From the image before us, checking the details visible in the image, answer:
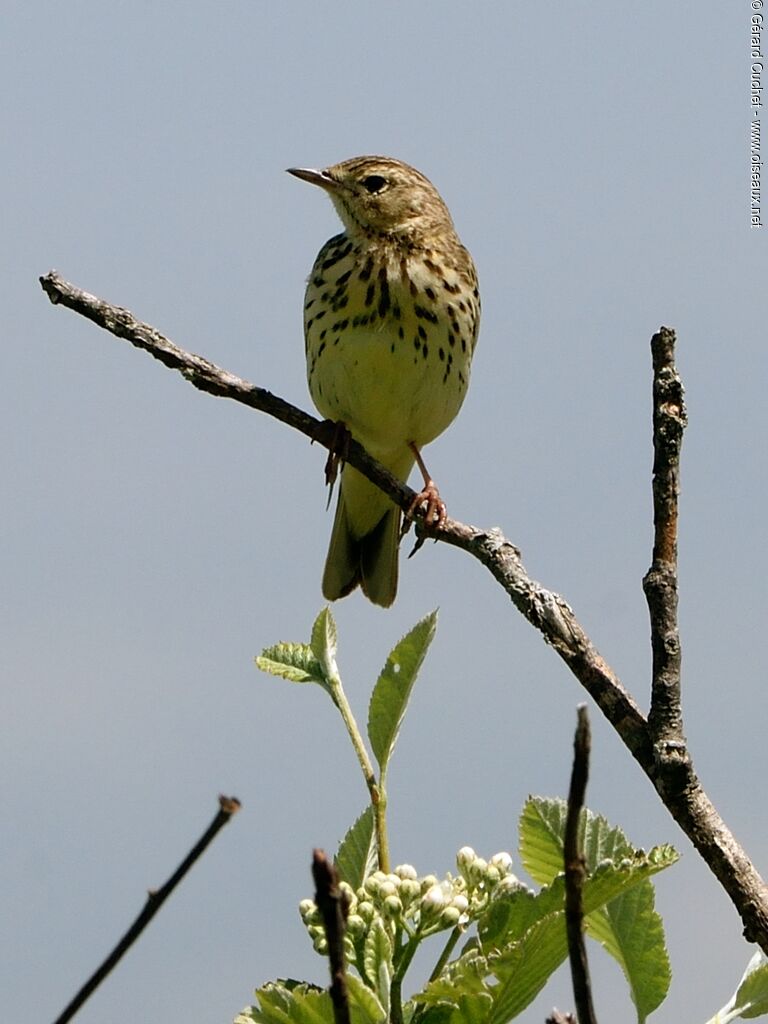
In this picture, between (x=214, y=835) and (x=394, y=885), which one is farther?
(x=394, y=885)

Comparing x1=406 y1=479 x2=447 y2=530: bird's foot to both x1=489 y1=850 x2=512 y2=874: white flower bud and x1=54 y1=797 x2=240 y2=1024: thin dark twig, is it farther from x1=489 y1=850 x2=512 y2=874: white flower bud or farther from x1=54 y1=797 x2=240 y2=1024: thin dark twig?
x1=54 y1=797 x2=240 y2=1024: thin dark twig

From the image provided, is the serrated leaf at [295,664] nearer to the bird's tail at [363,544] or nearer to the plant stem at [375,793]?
the plant stem at [375,793]

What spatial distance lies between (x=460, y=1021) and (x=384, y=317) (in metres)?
5.71

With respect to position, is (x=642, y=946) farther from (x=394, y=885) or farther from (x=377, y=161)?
(x=377, y=161)

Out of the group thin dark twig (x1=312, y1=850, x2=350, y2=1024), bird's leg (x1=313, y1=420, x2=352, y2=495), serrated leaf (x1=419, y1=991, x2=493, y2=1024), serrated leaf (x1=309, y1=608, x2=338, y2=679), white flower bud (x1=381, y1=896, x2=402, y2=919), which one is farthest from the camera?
bird's leg (x1=313, y1=420, x2=352, y2=495)

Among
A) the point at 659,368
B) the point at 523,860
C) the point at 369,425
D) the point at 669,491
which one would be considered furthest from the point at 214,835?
the point at 369,425

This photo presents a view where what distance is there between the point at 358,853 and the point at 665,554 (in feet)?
2.64

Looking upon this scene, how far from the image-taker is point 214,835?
1.43 m

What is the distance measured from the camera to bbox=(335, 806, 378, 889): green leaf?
266cm

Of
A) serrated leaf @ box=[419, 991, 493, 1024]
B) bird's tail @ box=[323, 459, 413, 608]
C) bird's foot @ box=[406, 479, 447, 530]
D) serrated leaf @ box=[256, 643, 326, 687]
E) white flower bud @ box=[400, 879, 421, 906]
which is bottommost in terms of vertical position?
serrated leaf @ box=[419, 991, 493, 1024]

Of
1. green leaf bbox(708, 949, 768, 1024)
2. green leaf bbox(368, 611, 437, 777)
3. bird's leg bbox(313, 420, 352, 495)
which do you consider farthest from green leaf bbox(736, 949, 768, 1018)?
bird's leg bbox(313, 420, 352, 495)

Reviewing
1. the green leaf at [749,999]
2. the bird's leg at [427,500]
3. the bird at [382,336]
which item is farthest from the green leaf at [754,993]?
the bird at [382,336]

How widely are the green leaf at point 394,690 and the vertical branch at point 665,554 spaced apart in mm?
435

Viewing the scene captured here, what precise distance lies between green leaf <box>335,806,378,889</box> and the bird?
163 inches
